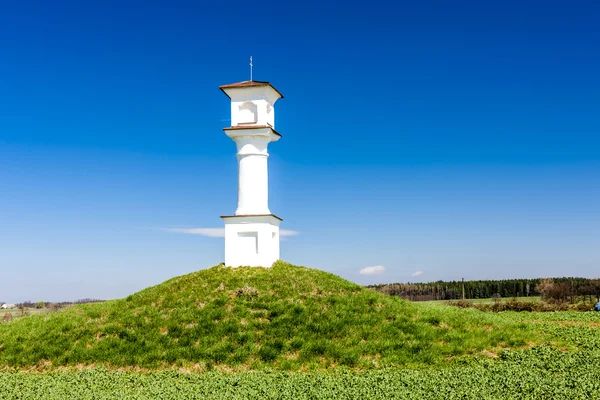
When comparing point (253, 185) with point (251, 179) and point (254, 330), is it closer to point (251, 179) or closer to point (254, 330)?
point (251, 179)

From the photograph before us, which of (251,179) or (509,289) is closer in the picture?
(251,179)

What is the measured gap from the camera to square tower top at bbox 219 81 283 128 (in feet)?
82.4

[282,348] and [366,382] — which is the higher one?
[282,348]

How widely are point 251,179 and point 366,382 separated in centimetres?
1305

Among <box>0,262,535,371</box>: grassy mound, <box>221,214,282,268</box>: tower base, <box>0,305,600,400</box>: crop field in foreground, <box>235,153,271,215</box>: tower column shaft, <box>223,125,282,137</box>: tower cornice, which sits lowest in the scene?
<box>0,305,600,400</box>: crop field in foreground

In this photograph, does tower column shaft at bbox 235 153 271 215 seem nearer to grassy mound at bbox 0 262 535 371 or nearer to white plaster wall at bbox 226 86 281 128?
white plaster wall at bbox 226 86 281 128

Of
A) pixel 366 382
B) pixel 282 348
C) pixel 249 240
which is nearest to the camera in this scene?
pixel 366 382

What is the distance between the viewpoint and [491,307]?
34156 mm

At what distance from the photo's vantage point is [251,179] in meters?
25.0

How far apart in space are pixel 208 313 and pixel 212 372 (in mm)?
4115

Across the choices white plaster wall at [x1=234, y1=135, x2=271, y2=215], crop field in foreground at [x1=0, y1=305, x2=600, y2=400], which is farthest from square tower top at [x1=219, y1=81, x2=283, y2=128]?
crop field in foreground at [x1=0, y1=305, x2=600, y2=400]

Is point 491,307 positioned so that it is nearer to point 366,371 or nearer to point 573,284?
point 366,371

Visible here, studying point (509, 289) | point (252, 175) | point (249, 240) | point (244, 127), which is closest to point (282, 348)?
point (249, 240)

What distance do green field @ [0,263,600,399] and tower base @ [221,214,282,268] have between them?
0.74 metres
